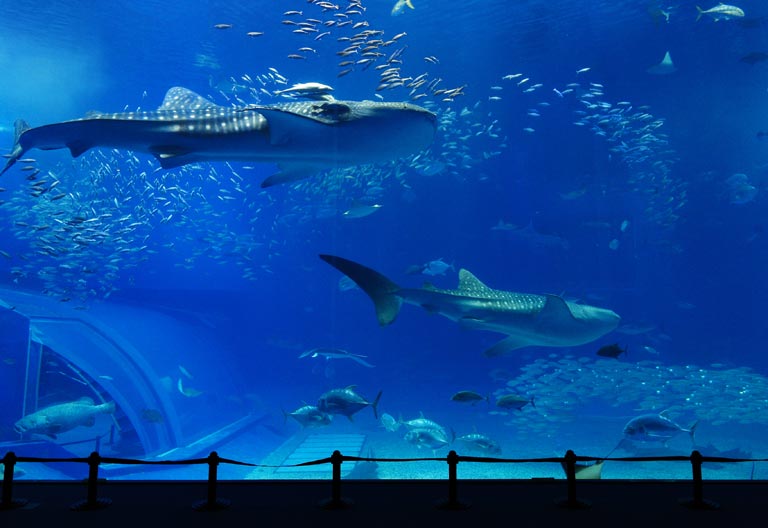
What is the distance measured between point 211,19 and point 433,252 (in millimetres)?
11229

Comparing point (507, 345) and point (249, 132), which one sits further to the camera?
point (507, 345)

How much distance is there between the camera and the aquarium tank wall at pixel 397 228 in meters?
5.07

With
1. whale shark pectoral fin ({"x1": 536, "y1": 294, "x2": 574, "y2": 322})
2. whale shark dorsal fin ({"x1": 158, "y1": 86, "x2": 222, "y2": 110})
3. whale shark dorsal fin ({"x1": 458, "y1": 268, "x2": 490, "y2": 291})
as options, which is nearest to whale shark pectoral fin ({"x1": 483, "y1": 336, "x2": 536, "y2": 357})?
whale shark pectoral fin ({"x1": 536, "y1": 294, "x2": 574, "y2": 322})

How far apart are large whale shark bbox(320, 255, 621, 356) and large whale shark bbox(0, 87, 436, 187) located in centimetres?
115

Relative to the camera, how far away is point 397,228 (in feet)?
68.5

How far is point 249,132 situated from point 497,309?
2.46 m

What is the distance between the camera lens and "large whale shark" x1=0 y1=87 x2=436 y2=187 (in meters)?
3.55
